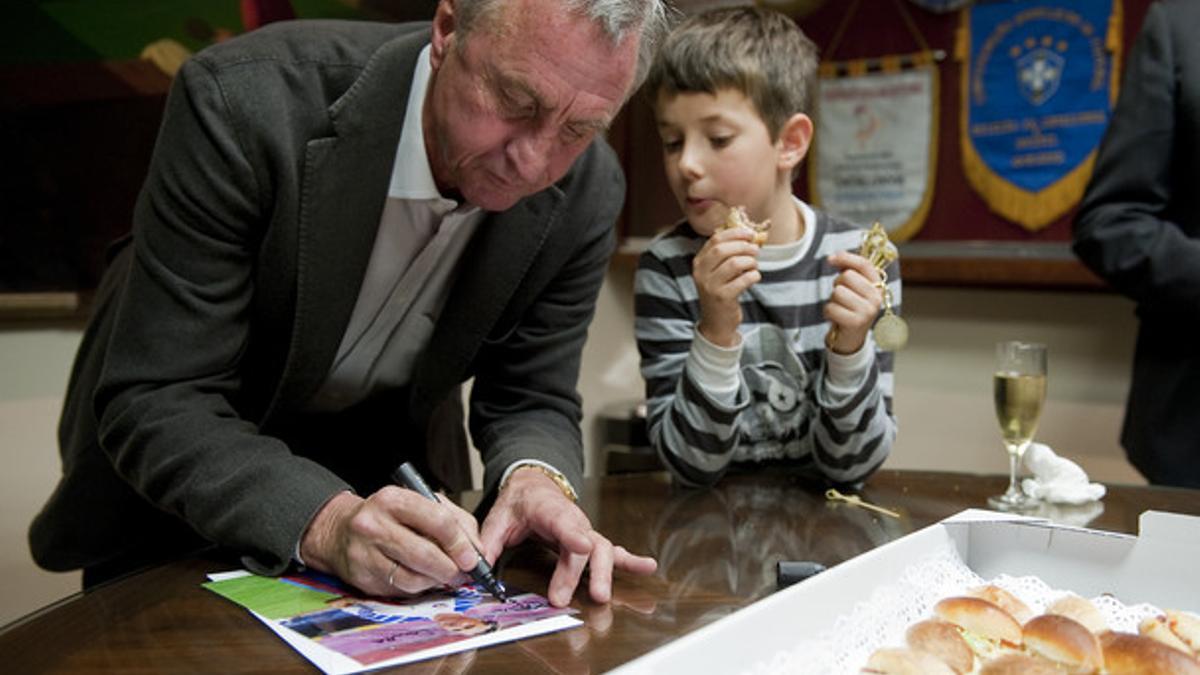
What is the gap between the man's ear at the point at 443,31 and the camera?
1271 mm

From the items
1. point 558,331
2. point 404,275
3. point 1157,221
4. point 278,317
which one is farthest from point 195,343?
point 1157,221

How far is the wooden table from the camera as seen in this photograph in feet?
2.75

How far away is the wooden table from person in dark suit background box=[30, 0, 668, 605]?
7cm

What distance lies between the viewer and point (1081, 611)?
0.99m

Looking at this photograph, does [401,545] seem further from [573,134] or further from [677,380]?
[677,380]

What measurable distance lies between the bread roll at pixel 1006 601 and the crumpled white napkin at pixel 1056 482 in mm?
474

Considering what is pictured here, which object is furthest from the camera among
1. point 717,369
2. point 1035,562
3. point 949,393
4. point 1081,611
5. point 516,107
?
point 949,393

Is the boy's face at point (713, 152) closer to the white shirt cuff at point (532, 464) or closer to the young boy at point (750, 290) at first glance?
the young boy at point (750, 290)

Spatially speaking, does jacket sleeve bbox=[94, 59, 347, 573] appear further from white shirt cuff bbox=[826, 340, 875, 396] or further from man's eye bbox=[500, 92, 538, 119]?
white shirt cuff bbox=[826, 340, 875, 396]

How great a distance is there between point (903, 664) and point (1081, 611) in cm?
22

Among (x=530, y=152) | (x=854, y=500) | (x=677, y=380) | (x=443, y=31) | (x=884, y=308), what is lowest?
(x=854, y=500)

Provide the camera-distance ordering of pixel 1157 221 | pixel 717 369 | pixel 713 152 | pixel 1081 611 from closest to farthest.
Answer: pixel 1081 611 → pixel 717 369 → pixel 713 152 → pixel 1157 221

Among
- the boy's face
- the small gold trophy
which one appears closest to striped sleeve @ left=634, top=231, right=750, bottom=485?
the boy's face

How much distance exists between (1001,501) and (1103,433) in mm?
1679
